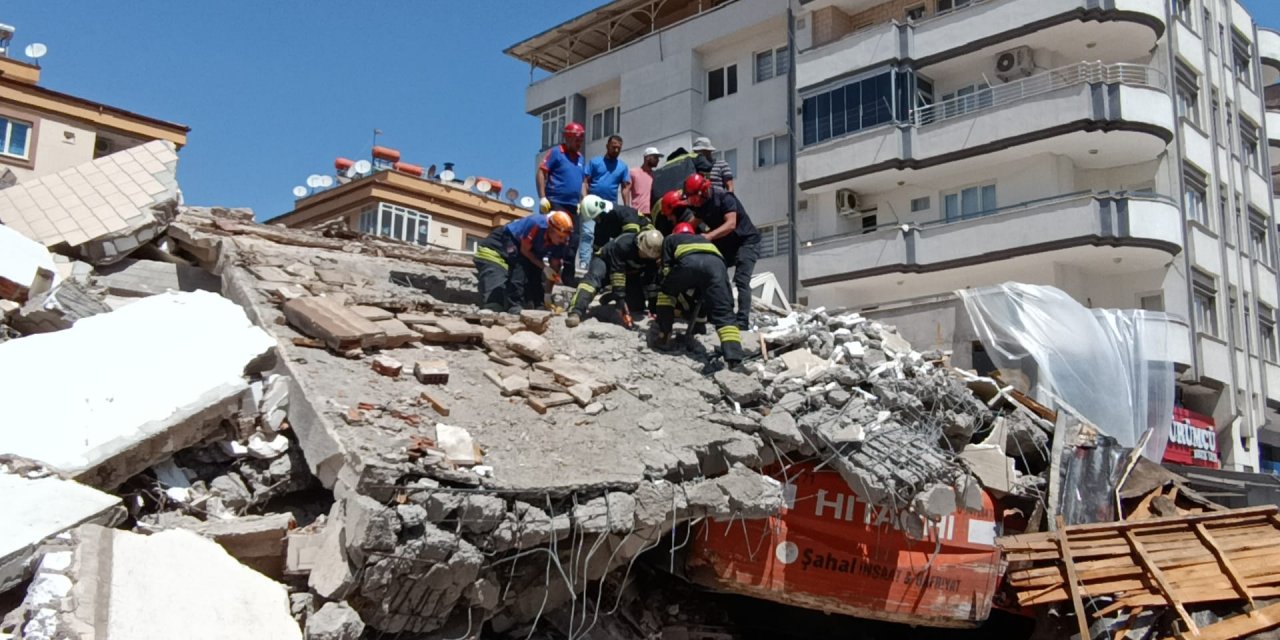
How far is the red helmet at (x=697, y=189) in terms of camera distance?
8.55 metres

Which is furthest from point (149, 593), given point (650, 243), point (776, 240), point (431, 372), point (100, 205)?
point (776, 240)

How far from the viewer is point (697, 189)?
8.56m

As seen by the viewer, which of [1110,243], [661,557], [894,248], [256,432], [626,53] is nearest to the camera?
[256,432]

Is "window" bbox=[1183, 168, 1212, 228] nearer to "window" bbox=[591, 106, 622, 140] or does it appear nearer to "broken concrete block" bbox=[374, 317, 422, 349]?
"window" bbox=[591, 106, 622, 140]

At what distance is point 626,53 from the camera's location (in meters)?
28.0

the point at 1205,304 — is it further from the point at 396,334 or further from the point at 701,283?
the point at 396,334

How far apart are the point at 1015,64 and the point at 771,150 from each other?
6140 mm

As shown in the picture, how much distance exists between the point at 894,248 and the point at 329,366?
1704cm

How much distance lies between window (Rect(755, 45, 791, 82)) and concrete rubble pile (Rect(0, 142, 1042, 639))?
1732 centimetres

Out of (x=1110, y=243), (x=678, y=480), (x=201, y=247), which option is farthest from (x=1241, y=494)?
(x=201, y=247)

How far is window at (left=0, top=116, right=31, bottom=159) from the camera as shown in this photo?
912 inches

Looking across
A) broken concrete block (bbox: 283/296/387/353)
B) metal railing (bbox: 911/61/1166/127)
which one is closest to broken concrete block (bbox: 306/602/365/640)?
broken concrete block (bbox: 283/296/387/353)

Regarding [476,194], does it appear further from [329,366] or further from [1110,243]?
[329,366]

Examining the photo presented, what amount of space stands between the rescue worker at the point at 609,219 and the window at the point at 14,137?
1983 cm
